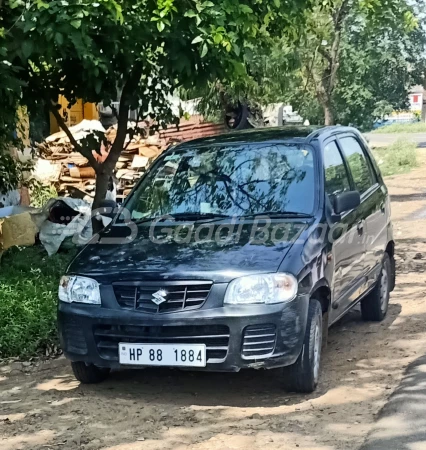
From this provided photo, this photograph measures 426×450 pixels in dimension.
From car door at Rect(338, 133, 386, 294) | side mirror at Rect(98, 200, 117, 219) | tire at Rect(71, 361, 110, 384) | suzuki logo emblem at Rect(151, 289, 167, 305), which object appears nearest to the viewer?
suzuki logo emblem at Rect(151, 289, 167, 305)

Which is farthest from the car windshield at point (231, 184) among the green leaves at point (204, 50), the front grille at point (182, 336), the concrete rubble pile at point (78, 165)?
the concrete rubble pile at point (78, 165)

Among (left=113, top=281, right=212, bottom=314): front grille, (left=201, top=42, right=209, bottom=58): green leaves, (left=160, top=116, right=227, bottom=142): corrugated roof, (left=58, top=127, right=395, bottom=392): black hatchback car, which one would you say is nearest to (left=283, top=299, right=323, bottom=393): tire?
(left=58, top=127, right=395, bottom=392): black hatchback car

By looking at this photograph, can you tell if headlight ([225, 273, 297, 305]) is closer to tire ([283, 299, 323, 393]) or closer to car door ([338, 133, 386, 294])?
tire ([283, 299, 323, 393])

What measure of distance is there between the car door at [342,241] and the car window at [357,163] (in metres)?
0.19

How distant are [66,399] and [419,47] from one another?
23.2 metres

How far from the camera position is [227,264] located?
4.78 metres

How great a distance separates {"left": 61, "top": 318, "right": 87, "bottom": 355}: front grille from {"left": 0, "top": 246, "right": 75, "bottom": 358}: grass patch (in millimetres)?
1424

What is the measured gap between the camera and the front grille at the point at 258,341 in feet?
15.3

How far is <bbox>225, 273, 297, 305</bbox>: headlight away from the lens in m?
4.67

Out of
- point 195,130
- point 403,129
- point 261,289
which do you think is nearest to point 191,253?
point 261,289

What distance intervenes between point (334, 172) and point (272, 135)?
594 mm

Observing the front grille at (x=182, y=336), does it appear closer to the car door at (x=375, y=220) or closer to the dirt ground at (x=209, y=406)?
the dirt ground at (x=209, y=406)

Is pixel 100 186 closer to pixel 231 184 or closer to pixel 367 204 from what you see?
pixel 231 184

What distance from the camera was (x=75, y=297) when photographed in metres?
5.10
